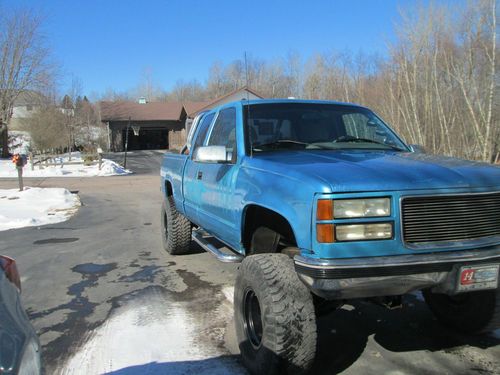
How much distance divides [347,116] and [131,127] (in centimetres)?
4918

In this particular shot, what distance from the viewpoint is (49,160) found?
30969 mm

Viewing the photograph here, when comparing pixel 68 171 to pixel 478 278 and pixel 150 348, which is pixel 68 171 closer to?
pixel 150 348

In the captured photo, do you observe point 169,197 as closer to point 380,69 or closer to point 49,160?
point 380,69

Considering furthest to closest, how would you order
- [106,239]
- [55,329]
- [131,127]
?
[131,127] < [106,239] < [55,329]

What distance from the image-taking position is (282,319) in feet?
9.82

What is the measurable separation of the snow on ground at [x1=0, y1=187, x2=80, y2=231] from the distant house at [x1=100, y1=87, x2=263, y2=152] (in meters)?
35.4

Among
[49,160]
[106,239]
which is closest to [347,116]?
[106,239]

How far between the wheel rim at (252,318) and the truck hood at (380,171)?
978mm

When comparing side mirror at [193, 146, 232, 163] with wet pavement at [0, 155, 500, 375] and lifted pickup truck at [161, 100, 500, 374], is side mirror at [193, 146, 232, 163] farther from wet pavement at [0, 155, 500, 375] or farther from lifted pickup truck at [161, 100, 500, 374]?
wet pavement at [0, 155, 500, 375]

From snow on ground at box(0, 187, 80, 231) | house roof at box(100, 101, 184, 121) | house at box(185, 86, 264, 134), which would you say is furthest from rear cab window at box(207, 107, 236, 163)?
house roof at box(100, 101, 184, 121)

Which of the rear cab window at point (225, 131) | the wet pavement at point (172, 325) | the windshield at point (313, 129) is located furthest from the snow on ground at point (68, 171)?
the windshield at point (313, 129)

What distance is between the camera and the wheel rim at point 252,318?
347 centimetres

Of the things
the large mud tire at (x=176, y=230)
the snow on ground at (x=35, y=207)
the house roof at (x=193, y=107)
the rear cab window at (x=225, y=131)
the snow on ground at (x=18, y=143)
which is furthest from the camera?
the house roof at (x=193, y=107)

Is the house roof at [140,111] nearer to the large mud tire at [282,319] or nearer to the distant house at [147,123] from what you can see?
the distant house at [147,123]
